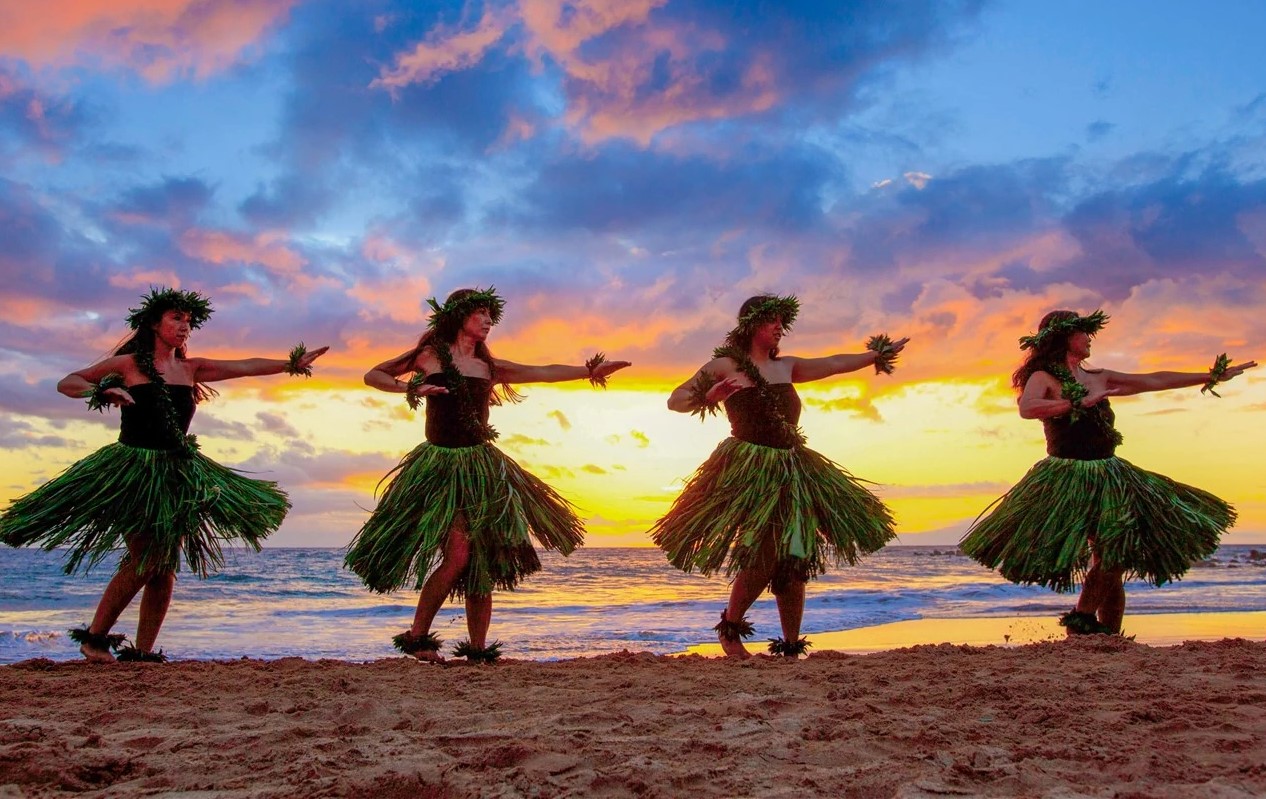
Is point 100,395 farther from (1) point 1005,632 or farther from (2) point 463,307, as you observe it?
(1) point 1005,632

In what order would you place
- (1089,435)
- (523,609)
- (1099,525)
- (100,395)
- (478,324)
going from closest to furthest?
(100,395)
(478,324)
(1099,525)
(1089,435)
(523,609)

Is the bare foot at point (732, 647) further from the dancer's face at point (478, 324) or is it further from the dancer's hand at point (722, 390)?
the dancer's face at point (478, 324)

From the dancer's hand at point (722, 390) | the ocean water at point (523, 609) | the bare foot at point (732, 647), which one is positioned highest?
the dancer's hand at point (722, 390)

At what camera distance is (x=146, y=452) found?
15.2ft

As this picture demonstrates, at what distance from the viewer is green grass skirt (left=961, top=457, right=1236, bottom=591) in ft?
16.3

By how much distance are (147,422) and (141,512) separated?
42cm

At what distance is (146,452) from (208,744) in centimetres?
211

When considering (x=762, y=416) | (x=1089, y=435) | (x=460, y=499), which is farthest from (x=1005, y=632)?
(x=460, y=499)

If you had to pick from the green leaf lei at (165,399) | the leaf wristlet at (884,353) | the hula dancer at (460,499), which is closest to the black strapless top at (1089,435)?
the leaf wristlet at (884,353)

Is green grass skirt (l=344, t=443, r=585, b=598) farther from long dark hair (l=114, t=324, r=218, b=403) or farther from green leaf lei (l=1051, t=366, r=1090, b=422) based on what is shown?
green leaf lei (l=1051, t=366, r=1090, b=422)

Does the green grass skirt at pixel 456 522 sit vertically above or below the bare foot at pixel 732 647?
above

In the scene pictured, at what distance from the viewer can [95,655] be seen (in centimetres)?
452

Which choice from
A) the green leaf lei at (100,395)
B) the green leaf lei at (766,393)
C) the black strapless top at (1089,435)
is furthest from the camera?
the black strapless top at (1089,435)

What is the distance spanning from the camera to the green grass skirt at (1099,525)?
16.3 feet
